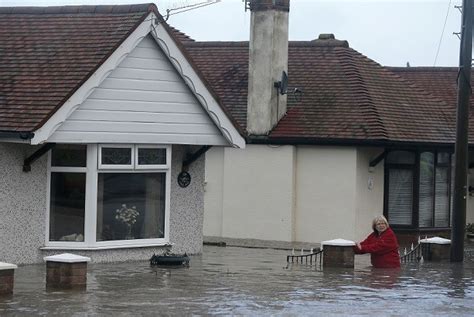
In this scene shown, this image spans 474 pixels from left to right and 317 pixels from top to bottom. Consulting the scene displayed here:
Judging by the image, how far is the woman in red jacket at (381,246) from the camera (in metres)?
20.6

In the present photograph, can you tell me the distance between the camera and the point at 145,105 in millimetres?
21438

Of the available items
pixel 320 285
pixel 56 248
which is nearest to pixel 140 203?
pixel 56 248

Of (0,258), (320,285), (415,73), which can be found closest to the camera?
(320,285)

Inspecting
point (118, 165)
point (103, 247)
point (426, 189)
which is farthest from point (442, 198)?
point (103, 247)

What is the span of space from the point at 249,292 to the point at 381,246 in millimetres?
4731

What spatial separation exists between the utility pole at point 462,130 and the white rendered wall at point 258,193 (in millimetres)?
6641

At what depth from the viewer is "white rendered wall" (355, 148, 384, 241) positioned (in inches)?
1148

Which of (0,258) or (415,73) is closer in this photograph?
(0,258)

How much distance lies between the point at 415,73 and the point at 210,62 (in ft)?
30.5

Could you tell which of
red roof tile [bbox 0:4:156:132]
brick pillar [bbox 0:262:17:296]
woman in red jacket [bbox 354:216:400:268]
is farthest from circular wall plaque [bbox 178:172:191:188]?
brick pillar [bbox 0:262:17:296]

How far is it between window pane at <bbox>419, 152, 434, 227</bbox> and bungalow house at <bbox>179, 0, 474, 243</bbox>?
0.09 feet

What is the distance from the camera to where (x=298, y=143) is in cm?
2973

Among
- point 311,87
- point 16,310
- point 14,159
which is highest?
point 311,87

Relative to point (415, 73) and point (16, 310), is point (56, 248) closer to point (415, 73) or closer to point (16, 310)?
point (16, 310)
